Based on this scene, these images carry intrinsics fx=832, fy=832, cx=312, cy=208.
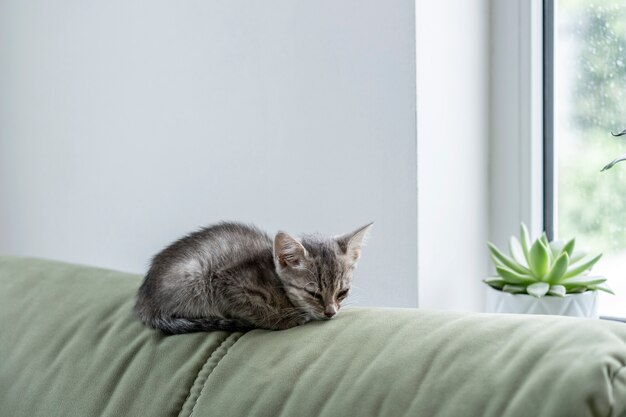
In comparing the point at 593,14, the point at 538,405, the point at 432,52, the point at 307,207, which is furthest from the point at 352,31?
the point at 538,405

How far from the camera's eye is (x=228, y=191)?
1746mm

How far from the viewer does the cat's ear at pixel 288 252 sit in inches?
48.5

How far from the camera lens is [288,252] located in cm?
125

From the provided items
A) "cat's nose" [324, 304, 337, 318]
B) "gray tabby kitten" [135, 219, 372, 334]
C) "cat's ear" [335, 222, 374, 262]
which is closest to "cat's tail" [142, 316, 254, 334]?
"gray tabby kitten" [135, 219, 372, 334]

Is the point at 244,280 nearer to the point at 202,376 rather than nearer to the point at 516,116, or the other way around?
the point at 202,376

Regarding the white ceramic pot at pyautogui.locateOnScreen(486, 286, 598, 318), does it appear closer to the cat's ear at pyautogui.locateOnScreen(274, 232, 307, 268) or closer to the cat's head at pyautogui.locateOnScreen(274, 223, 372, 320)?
the cat's head at pyautogui.locateOnScreen(274, 223, 372, 320)

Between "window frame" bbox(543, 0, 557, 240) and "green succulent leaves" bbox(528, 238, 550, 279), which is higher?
"window frame" bbox(543, 0, 557, 240)

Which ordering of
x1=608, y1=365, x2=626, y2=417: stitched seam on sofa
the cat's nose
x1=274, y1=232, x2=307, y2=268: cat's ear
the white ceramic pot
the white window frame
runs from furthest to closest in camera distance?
the white window frame, the white ceramic pot, x1=274, y1=232, x2=307, y2=268: cat's ear, the cat's nose, x1=608, y1=365, x2=626, y2=417: stitched seam on sofa

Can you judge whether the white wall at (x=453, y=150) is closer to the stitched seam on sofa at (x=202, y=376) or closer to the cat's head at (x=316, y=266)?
the cat's head at (x=316, y=266)

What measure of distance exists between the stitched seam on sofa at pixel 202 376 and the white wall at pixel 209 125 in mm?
524

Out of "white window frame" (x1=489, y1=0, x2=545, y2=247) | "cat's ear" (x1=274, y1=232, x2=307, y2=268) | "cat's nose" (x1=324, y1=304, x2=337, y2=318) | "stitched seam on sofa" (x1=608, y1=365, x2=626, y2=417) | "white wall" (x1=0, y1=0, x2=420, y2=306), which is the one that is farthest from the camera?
"white window frame" (x1=489, y1=0, x2=545, y2=247)

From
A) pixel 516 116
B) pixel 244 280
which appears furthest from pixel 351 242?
pixel 516 116

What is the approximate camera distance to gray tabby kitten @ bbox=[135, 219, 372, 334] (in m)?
1.15

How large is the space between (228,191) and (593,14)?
80 cm
